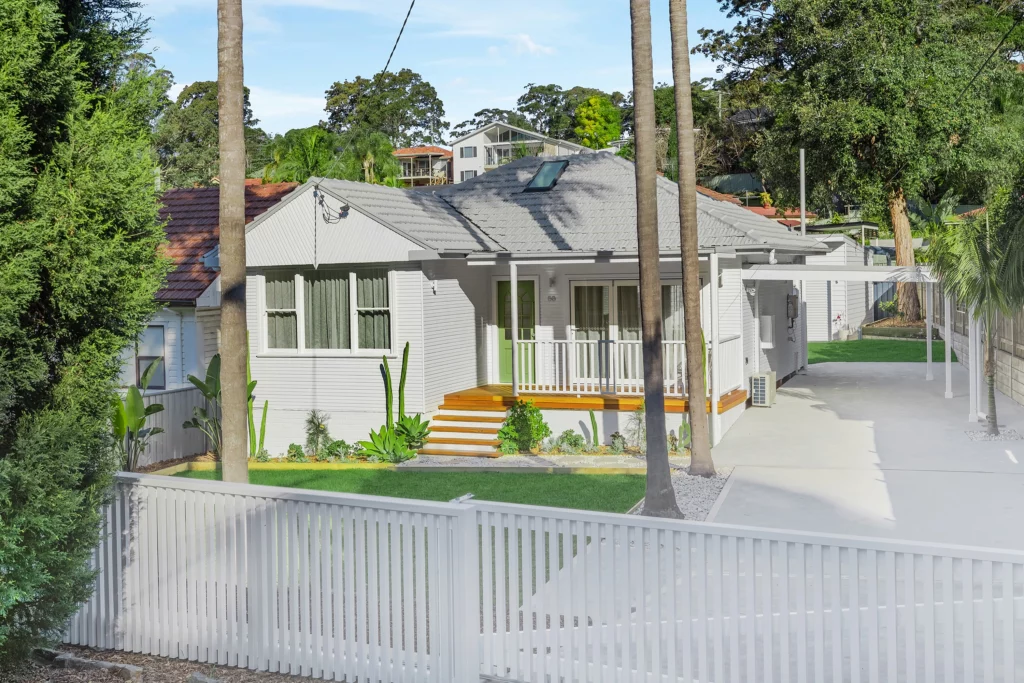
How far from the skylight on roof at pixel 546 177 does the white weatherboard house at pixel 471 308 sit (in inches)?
25.8

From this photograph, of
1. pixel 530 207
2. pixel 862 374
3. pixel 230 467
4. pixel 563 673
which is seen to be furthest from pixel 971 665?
pixel 862 374

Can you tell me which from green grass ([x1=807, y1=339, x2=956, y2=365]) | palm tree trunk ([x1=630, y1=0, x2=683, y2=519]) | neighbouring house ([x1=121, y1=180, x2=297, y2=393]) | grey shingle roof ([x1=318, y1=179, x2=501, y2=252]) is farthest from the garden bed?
palm tree trunk ([x1=630, y1=0, x2=683, y2=519])

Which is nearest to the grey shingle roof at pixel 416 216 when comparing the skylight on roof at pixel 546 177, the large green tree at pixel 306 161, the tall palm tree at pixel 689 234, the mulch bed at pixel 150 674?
the skylight on roof at pixel 546 177

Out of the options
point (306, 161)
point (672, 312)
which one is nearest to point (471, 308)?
point (672, 312)

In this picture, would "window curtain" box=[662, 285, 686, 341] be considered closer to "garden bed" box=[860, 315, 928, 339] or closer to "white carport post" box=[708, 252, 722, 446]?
"white carport post" box=[708, 252, 722, 446]

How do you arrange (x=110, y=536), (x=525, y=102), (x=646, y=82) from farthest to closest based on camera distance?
(x=525, y=102), (x=646, y=82), (x=110, y=536)

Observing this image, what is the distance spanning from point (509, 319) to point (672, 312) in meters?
3.17

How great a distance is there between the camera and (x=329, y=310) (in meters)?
17.8

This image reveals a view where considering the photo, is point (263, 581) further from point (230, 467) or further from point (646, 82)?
point (646, 82)

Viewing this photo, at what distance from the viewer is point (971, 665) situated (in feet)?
17.1

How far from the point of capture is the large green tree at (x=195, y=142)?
57037 millimetres

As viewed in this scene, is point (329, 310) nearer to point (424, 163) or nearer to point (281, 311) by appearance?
point (281, 311)

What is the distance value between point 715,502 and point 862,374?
47.5 ft

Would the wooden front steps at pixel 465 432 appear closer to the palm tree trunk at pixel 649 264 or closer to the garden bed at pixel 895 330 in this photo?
the palm tree trunk at pixel 649 264
